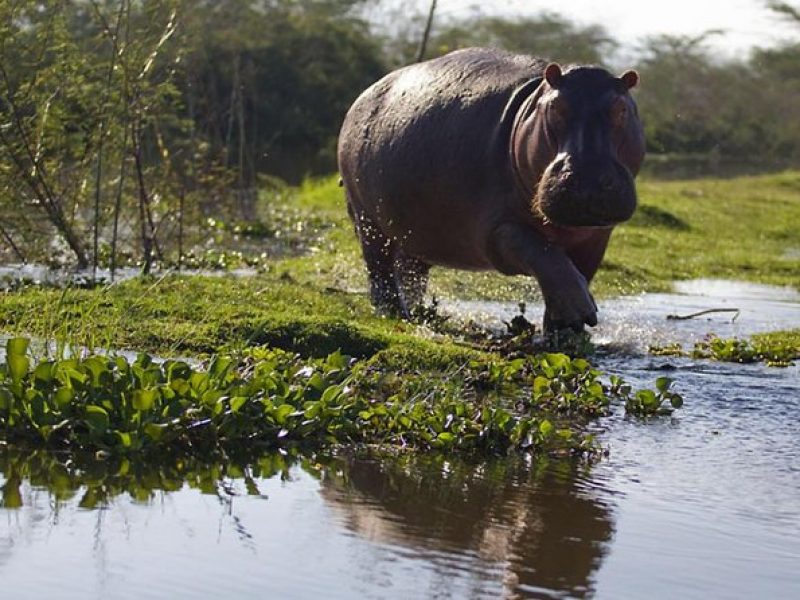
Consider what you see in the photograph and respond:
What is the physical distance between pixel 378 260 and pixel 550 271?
76.7 inches

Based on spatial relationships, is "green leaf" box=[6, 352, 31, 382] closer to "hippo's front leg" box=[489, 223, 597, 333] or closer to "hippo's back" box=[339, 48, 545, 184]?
"hippo's front leg" box=[489, 223, 597, 333]

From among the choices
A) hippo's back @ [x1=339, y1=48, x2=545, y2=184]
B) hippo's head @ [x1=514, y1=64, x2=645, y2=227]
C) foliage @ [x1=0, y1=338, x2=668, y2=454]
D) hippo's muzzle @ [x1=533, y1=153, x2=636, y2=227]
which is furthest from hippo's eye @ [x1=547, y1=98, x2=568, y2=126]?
foliage @ [x1=0, y1=338, x2=668, y2=454]

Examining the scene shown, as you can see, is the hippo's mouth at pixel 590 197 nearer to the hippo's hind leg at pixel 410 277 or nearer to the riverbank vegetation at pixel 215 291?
the riverbank vegetation at pixel 215 291

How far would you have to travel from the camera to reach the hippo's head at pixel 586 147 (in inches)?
257

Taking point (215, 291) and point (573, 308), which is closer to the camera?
point (573, 308)

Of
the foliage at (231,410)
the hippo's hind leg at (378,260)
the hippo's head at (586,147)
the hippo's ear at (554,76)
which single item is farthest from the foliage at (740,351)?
the foliage at (231,410)

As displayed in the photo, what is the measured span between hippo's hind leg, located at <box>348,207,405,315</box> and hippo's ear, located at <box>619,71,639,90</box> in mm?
2216

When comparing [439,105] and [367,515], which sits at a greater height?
[439,105]

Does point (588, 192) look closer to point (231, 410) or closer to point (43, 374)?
point (231, 410)

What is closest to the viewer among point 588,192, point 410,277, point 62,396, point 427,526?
point 427,526

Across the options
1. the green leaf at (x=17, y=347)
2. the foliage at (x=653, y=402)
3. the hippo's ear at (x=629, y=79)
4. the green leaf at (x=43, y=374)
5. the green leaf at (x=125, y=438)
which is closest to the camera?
the green leaf at (x=125, y=438)

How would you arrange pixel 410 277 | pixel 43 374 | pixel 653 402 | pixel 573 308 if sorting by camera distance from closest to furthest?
pixel 43 374 < pixel 653 402 < pixel 573 308 < pixel 410 277

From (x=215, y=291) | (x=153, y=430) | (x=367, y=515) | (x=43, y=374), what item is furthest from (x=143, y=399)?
(x=215, y=291)

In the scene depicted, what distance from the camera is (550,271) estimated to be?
23.2 feet
